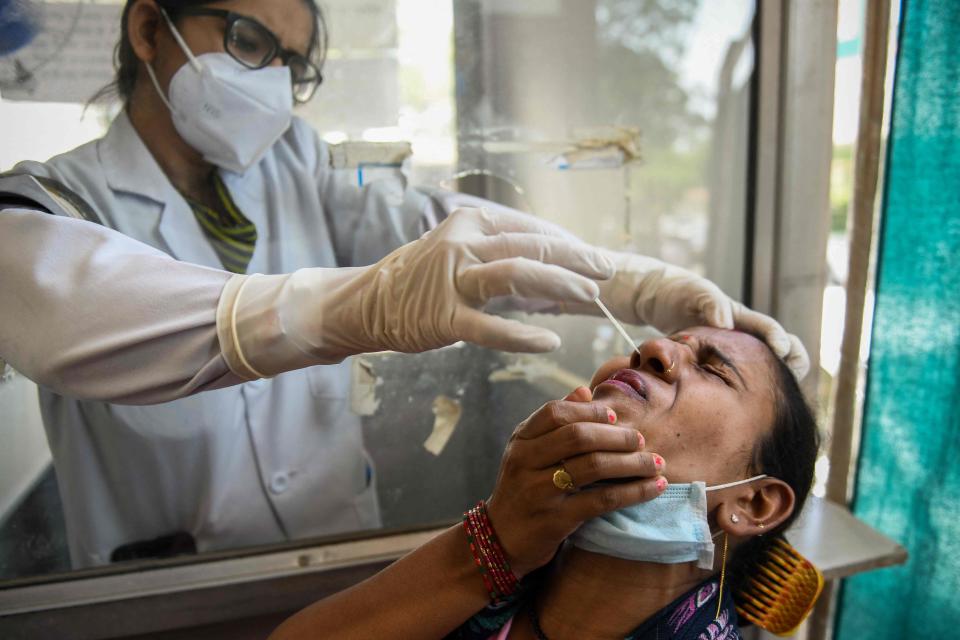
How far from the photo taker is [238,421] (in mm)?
1436

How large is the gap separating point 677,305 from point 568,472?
571mm

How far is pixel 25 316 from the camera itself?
97cm

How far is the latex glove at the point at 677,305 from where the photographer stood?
50.7 inches

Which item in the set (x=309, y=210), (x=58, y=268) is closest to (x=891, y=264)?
(x=309, y=210)

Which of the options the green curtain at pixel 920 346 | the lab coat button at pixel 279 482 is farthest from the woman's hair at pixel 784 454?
the lab coat button at pixel 279 482

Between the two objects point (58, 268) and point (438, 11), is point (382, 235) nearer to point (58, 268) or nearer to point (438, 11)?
point (438, 11)

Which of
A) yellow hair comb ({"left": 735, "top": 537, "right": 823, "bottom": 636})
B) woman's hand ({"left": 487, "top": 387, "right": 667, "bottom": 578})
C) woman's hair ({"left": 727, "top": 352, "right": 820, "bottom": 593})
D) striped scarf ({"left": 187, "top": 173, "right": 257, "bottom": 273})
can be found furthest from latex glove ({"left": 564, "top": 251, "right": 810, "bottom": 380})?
striped scarf ({"left": 187, "top": 173, "right": 257, "bottom": 273})

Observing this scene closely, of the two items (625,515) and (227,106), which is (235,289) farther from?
(625,515)

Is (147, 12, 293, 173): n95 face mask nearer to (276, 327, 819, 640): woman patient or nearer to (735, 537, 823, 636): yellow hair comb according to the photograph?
(276, 327, 819, 640): woman patient

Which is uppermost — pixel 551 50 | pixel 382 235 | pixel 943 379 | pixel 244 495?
pixel 551 50

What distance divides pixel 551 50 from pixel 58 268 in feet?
3.96

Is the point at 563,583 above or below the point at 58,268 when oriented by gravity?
below

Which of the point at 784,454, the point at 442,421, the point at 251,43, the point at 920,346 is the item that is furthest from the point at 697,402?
the point at 251,43

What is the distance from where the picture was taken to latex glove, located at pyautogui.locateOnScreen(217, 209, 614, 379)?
37.1 inches
